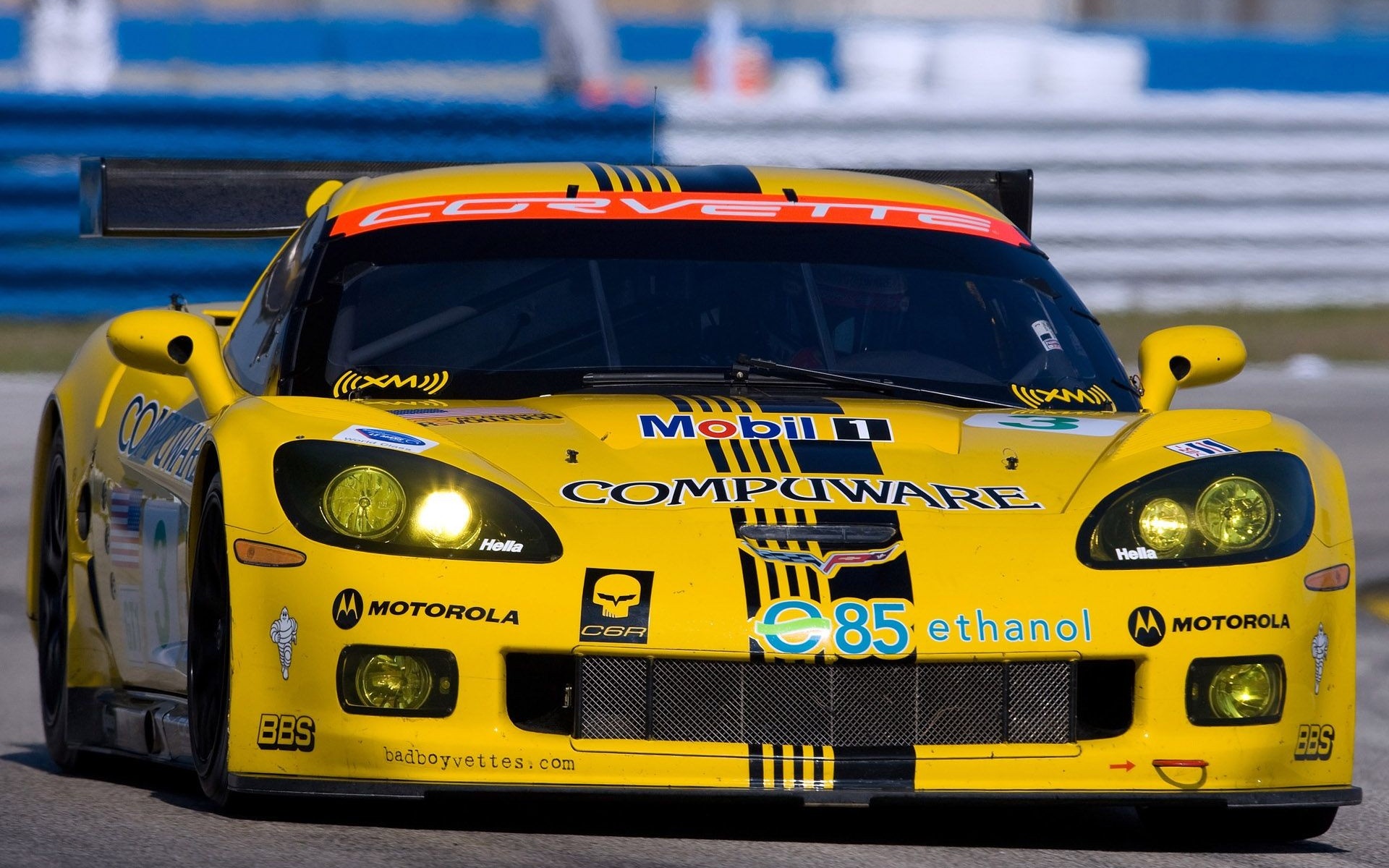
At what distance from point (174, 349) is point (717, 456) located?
4.66ft

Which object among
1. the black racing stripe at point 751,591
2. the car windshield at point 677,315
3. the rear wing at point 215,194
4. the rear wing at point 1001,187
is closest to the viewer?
the black racing stripe at point 751,591

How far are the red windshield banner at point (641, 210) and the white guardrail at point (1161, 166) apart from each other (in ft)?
33.1

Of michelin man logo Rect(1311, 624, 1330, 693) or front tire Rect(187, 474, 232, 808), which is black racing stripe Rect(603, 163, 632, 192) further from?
michelin man logo Rect(1311, 624, 1330, 693)

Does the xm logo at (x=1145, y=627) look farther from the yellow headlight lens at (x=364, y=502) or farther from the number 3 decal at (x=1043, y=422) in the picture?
the yellow headlight lens at (x=364, y=502)

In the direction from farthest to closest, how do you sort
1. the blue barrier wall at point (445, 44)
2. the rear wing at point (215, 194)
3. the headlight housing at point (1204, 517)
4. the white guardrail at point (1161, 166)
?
the blue barrier wall at point (445, 44), the white guardrail at point (1161, 166), the rear wing at point (215, 194), the headlight housing at point (1204, 517)

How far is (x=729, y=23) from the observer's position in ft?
58.5

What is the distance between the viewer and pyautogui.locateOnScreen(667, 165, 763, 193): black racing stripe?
5.43m

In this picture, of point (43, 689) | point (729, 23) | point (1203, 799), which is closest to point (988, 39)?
point (729, 23)

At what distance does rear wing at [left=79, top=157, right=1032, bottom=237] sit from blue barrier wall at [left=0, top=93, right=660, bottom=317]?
7.79 metres

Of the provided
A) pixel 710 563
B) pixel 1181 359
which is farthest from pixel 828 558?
pixel 1181 359

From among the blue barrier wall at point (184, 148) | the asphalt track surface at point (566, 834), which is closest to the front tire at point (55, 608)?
the asphalt track surface at point (566, 834)

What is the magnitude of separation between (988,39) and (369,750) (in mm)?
17259

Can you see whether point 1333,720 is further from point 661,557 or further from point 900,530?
point 661,557

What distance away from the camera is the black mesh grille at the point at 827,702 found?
12.8 ft
